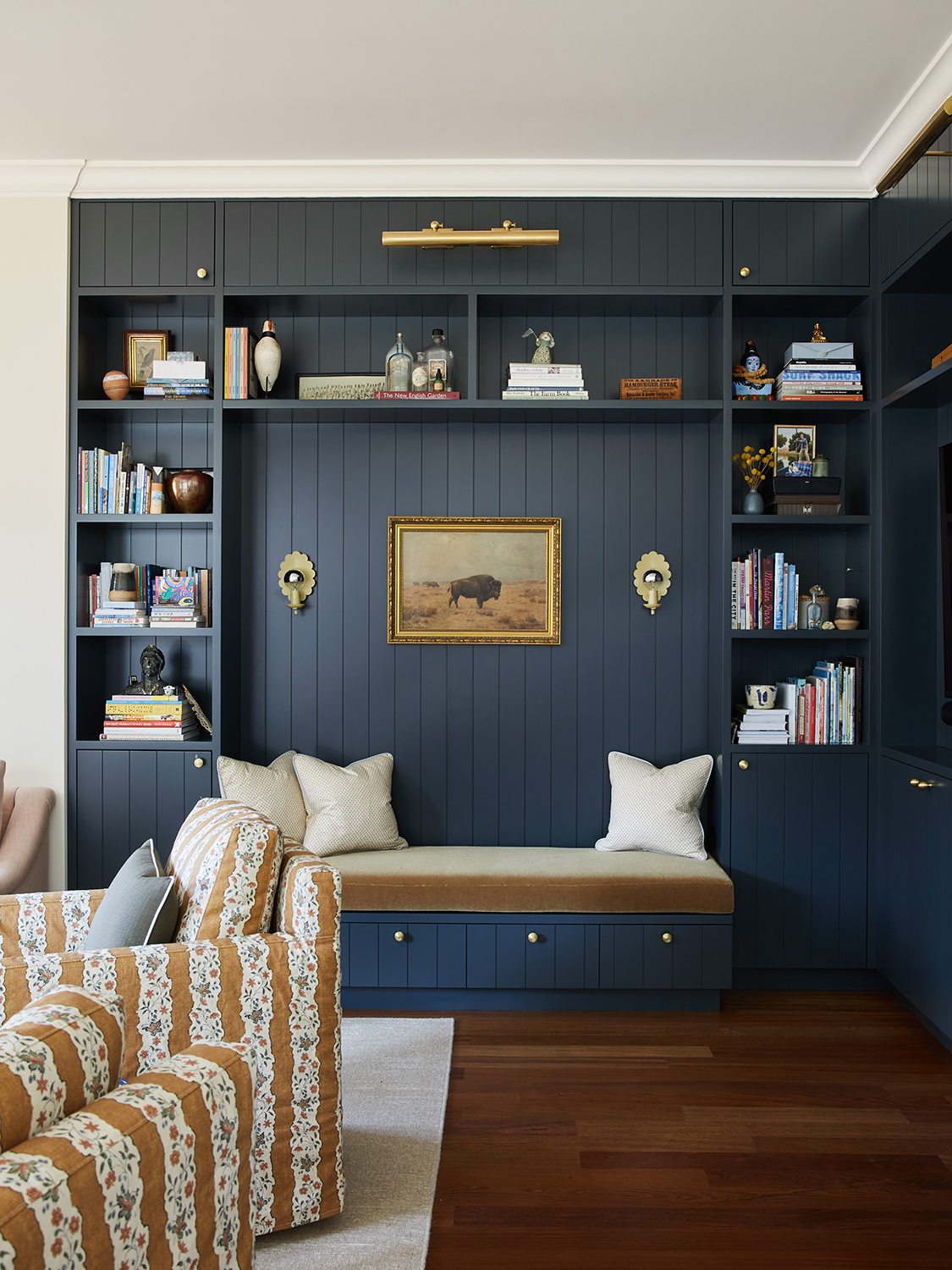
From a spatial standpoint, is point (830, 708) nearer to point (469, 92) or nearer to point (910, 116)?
point (910, 116)

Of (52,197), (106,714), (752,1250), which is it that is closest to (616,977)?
(752,1250)

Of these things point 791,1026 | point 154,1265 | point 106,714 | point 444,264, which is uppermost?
point 444,264

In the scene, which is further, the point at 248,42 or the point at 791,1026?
the point at 791,1026

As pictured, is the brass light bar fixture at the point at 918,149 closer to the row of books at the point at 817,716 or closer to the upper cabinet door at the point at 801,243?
the upper cabinet door at the point at 801,243

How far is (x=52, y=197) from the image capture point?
10.8ft

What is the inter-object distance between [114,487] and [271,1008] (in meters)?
2.27

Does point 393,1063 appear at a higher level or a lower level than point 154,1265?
lower

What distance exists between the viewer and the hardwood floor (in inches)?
75.6

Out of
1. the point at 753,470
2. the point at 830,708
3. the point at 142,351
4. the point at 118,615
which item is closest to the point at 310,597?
the point at 118,615

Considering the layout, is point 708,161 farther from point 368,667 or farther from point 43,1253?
point 43,1253

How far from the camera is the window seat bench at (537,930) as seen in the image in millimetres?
3055

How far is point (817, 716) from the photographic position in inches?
130

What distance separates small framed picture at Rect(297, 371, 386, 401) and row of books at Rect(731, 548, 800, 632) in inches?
63.3

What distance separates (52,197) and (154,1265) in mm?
3534
